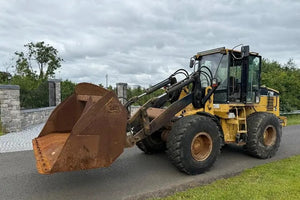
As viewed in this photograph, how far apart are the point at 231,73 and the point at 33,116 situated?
902 cm

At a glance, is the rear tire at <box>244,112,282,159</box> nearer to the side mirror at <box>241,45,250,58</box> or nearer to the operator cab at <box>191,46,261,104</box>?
the operator cab at <box>191,46,261,104</box>

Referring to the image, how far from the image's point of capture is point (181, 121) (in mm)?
4797

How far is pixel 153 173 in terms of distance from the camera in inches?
197

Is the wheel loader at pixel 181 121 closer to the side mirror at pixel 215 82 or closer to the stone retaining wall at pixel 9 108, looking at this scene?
the side mirror at pixel 215 82

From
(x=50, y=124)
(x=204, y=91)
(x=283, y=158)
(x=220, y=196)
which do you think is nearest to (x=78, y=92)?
(x=50, y=124)

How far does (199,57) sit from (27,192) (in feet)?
15.5

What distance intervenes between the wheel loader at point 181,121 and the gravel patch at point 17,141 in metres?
2.89

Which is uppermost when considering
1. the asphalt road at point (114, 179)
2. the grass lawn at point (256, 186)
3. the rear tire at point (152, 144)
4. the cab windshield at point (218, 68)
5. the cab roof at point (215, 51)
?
the cab roof at point (215, 51)

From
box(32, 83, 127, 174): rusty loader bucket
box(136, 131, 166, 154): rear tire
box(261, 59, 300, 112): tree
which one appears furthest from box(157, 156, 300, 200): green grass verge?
box(261, 59, 300, 112): tree

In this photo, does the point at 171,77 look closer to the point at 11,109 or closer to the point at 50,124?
the point at 50,124

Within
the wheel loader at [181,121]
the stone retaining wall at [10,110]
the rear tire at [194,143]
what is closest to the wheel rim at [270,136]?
the wheel loader at [181,121]

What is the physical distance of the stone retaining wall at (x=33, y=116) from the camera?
10.7 meters

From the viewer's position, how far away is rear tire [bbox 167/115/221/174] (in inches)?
182

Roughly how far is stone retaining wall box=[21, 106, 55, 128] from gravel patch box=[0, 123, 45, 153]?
51cm
